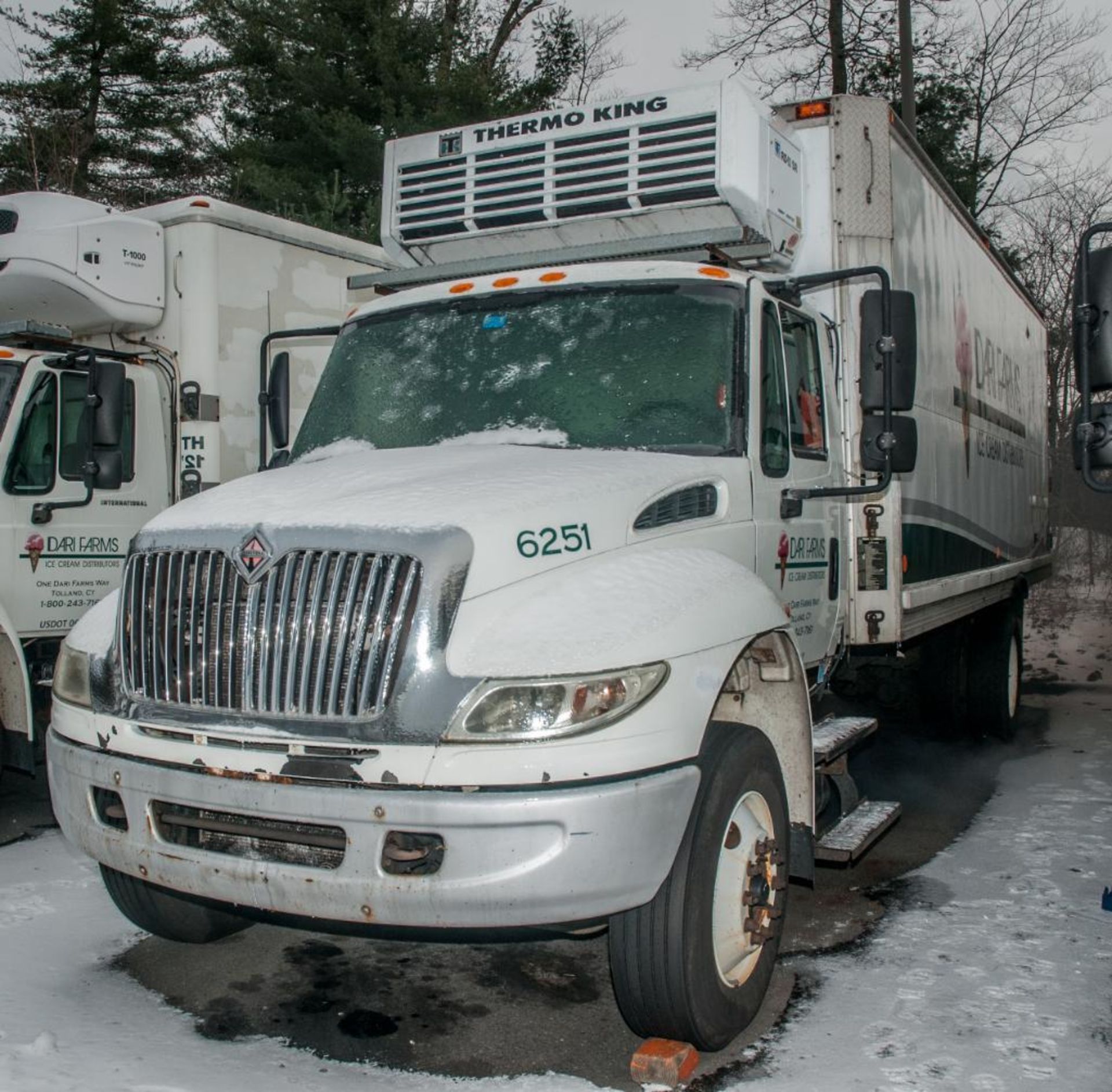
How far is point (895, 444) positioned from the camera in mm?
4734

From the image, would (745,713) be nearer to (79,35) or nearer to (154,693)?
(154,693)

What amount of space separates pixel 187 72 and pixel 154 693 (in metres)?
24.8

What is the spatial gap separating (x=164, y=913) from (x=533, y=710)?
2.06 meters

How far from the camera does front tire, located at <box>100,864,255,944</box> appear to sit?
450cm

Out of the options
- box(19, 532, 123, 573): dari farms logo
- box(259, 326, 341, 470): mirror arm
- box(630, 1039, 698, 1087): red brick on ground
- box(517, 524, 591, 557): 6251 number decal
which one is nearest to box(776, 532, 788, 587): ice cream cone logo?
box(517, 524, 591, 557): 6251 number decal

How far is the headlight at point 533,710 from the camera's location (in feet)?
10.8

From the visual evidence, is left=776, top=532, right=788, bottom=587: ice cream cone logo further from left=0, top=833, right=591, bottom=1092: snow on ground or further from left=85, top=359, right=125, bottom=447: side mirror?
left=85, top=359, right=125, bottom=447: side mirror

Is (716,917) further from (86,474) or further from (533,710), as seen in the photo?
(86,474)

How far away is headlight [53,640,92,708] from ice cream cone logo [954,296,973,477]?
5.58m

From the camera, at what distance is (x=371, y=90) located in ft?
65.9

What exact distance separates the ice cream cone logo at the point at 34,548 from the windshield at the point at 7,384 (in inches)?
23.8

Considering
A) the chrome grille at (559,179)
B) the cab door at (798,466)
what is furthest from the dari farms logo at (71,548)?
the cab door at (798,466)

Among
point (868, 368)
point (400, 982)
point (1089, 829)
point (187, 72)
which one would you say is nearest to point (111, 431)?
point (400, 982)

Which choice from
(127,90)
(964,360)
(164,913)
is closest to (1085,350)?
(164,913)
